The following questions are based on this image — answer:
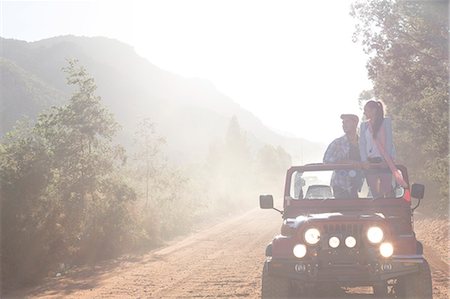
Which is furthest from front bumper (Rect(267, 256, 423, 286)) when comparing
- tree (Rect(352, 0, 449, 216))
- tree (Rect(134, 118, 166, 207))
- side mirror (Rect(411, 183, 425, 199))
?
tree (Rect(134, 118, 166, 207))

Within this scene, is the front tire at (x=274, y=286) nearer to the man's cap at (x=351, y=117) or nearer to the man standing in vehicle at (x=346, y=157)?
the man standing in vehicle at (x=346, y=157)

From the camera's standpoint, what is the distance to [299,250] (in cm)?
585

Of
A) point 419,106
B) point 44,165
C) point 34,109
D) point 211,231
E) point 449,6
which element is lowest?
point 211,231

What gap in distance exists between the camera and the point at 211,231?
918 inches

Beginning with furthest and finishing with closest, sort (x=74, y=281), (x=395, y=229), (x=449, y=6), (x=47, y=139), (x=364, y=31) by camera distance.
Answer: (x=364, y=31), (x=449, y=6), (x=47, y=139), (x=74, y=281), (x=395, y=229)

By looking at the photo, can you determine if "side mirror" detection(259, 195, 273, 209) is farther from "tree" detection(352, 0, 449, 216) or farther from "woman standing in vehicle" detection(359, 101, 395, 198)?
"tree" detection(352, 0, 449, 216)

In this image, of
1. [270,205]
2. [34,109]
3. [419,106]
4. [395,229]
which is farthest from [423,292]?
[34,109]

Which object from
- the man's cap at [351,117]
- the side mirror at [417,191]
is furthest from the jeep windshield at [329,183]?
the man's cap at [351,117]

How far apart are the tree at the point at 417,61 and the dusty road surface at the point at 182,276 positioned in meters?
4.98

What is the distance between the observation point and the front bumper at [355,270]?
5.67m

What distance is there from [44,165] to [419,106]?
517 inches

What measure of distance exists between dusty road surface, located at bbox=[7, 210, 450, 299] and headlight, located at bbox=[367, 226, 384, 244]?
217 centimetres

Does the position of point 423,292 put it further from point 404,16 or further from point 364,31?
point 364,31

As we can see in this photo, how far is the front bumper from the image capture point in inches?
223
